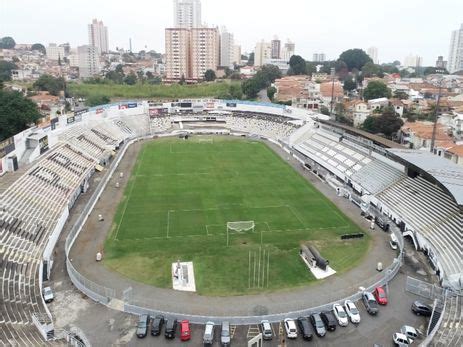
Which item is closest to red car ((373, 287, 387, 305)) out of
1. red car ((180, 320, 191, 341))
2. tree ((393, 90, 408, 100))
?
red car ((180, 320, 191, 341))

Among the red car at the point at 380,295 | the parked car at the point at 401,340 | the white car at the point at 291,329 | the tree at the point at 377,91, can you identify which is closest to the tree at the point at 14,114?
the white car at the point at 291,329

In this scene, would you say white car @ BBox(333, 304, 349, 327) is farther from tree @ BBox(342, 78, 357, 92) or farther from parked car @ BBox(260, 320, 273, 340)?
tree @ BBox(342, 78, 357, 92)

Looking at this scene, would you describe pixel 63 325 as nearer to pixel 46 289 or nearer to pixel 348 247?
pixel 46 289

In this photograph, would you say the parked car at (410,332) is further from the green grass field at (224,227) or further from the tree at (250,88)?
the tree at (250,88)

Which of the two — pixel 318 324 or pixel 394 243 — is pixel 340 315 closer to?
pixel 318 324

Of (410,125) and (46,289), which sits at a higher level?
(410,125)

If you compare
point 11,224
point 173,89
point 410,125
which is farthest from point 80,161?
point 173,89

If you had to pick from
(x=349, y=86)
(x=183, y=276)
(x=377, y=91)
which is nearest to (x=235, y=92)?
(x=377, y=91)
